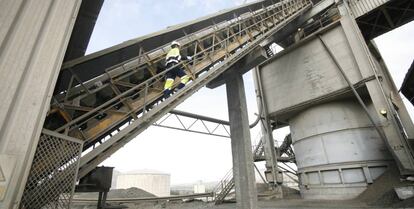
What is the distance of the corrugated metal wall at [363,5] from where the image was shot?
13093mm

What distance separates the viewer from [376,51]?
15.5m

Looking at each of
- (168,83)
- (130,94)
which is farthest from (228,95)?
(130,94)

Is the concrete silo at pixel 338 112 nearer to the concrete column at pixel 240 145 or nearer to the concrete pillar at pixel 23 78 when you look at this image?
the concrete column at pixel 240 145

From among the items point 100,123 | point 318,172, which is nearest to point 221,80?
point 100,123

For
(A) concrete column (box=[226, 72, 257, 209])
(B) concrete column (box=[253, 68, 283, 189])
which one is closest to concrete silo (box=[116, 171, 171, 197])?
(B) concrete column (box=[253, 68, 283, 189])

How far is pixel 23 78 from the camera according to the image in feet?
6.80

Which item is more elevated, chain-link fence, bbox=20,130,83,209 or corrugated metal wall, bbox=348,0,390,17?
corrugated metal wall, bbox=348,0,390,17

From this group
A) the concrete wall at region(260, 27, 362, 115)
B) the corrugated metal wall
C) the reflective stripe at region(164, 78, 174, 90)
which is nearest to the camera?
the reflective stripe at region(164, 78, 174, 90)

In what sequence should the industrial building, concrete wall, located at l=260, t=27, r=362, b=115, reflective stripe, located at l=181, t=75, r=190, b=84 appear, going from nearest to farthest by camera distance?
the industrial building
reflective stripe, located at l=181, t=75, r=190, b=84
concrete wall, located at l=260, t=27, r=362, b=115

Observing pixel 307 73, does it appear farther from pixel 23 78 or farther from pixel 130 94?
pixel 23 78

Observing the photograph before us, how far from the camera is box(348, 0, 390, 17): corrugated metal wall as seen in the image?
13.1 m

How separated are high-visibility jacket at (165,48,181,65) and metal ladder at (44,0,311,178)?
0.32m

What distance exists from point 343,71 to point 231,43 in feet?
24.5

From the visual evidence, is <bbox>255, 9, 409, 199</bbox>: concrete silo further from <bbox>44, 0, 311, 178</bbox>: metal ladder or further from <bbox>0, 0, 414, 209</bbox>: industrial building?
<bbox>44, 0, 311, 178</bbox>: metal ladder
